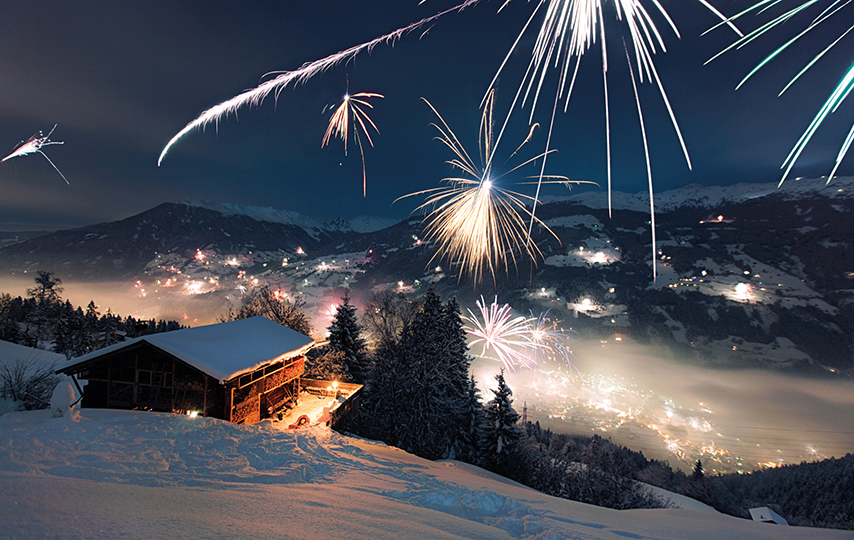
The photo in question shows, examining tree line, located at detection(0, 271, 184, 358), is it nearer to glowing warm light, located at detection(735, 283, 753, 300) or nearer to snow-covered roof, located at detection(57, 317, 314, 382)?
snow-covered roof, located at detection(57, 317, 314, 382)

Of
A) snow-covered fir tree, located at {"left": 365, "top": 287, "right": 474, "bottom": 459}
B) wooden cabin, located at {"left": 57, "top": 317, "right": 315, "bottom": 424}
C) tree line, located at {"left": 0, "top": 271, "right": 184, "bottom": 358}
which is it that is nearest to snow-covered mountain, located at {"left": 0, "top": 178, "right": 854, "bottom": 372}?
snow-covered fir tree, located at {"left": 365, "top": 287, "right": 474, "bottom": 459}

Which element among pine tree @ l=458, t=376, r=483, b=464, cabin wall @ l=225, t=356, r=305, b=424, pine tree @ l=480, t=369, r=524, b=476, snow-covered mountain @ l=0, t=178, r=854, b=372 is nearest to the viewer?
cabin wall @ l=225, t=356, r=305, b=424

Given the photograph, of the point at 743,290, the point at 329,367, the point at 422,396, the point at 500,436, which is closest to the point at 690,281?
the point at 743,290

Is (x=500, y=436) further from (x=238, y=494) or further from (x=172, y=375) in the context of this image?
(x=238, y=494)

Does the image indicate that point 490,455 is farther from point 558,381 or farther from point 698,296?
point 698,296

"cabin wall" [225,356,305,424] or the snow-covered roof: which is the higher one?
the snow-covered roof
